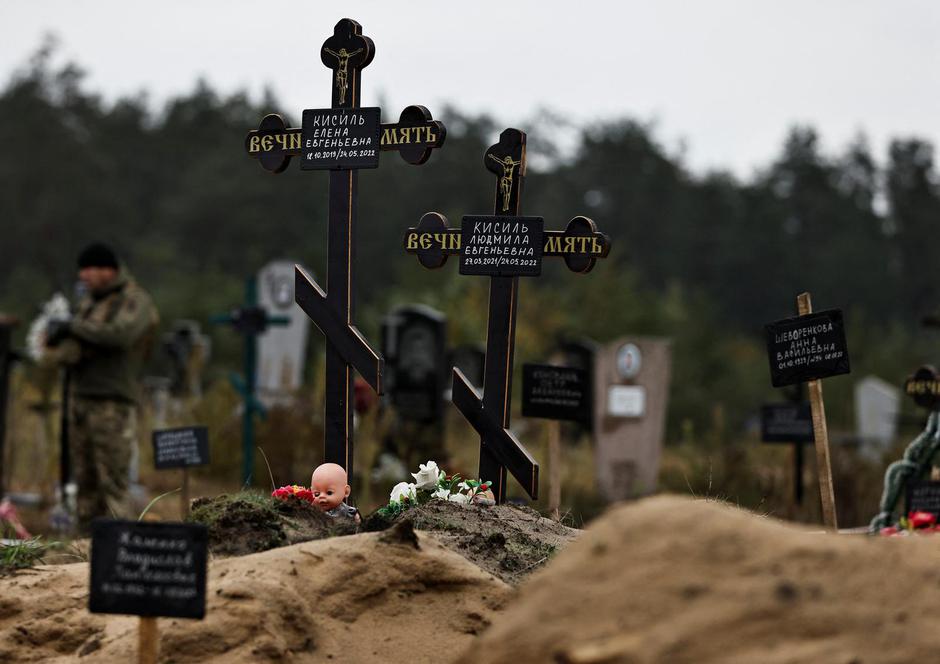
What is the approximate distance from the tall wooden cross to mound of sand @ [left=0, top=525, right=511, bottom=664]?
1.84 meters

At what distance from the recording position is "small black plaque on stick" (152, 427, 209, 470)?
840cm

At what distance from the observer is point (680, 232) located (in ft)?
169

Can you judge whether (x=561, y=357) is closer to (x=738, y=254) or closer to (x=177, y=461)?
(x=177, y=461)

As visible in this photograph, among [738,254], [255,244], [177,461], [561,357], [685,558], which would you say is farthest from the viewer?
[738,254]

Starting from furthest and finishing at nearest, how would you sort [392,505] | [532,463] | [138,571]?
[532,463]
[392,505]
[138,571]

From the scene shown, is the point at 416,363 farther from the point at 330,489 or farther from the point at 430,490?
the point at 330,489

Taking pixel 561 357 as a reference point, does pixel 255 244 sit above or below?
above

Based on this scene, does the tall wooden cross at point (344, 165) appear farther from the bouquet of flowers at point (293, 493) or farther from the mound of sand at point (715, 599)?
the mound of sand at point (715, 599)

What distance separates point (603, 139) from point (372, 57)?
47780 mm

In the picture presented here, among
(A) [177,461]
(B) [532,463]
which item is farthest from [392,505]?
(A) [177,461]

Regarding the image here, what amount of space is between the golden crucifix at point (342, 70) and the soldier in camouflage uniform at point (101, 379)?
330cm

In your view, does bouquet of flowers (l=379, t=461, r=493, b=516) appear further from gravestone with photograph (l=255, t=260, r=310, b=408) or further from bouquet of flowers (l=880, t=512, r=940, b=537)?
gravestone with photograph (l=255, t=260, r=310, b=408)

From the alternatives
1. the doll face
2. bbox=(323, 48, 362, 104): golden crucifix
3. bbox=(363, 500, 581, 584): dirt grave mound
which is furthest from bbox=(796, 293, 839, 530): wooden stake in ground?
bbox=(323, 48, 362, 104): golden crucifix

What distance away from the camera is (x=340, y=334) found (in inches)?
258
